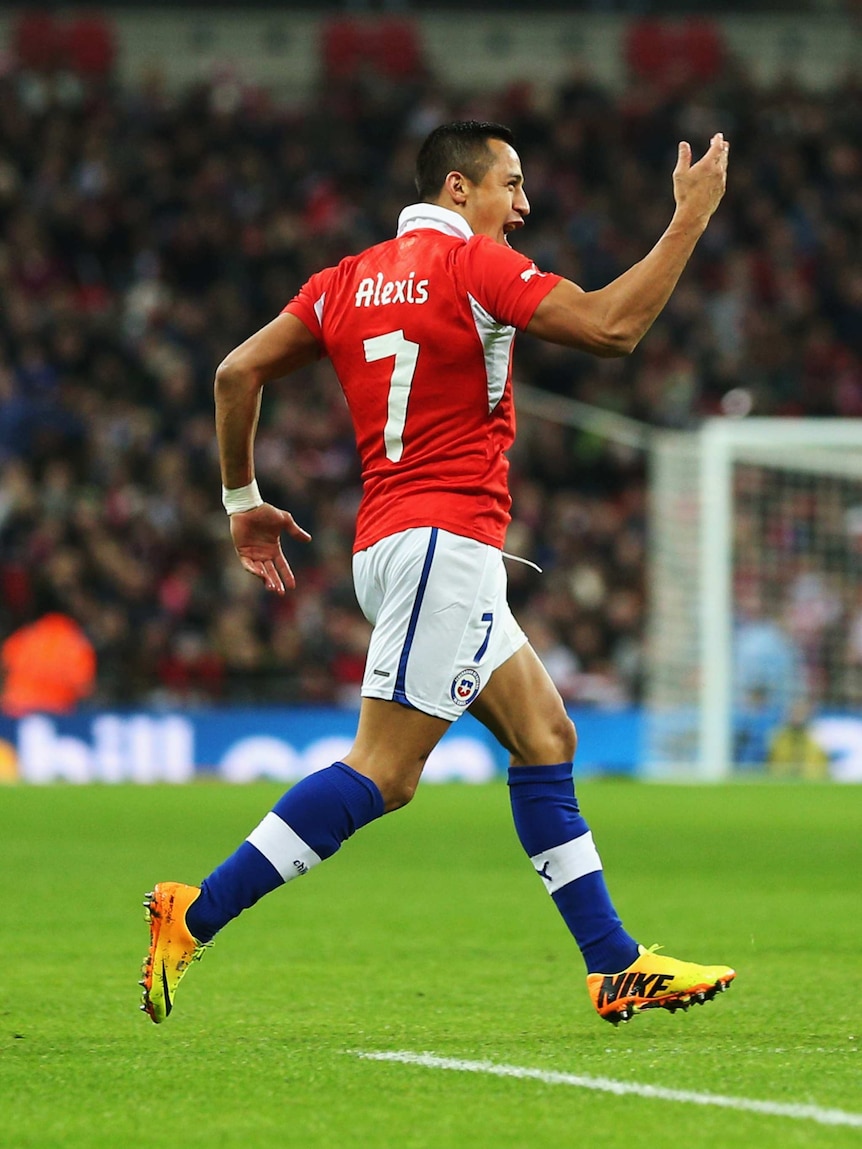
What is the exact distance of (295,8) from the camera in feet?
80.0

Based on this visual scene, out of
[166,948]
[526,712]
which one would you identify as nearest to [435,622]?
[526,712]

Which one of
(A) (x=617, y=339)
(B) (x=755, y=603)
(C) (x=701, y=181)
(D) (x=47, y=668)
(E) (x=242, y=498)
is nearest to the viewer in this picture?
(A) (x=617, y=339)

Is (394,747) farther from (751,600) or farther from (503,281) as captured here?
(751,600)

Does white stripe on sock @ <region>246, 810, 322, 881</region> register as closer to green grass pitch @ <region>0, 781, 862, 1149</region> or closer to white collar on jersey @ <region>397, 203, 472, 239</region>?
green grass pitch @ <region>0, 781, 862, 1149</region>

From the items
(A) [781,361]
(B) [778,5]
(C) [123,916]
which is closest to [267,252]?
(A) [781,361]

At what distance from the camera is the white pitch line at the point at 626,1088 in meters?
3.77

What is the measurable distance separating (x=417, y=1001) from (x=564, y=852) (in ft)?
2.14

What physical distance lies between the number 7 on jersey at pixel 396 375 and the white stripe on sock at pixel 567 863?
3.52 ft

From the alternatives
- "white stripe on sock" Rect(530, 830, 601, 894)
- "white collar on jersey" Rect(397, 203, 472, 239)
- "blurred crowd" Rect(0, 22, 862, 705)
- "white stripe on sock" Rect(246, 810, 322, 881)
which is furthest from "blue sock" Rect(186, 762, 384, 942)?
"blurred crowd" Rect(0, 22, 862, 705)

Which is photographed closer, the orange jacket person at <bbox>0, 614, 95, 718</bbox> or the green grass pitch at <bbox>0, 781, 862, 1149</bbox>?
the green grass pitch at <bbox>0, 781, 862, 1149</bbox>

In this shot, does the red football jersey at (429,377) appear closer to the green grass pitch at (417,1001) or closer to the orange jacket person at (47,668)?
the green grass pitch at (417,1001)

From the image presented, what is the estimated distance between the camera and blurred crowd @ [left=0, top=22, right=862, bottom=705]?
18.3 meters

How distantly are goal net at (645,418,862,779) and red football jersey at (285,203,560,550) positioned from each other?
37.9 ft

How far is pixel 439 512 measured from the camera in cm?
489
